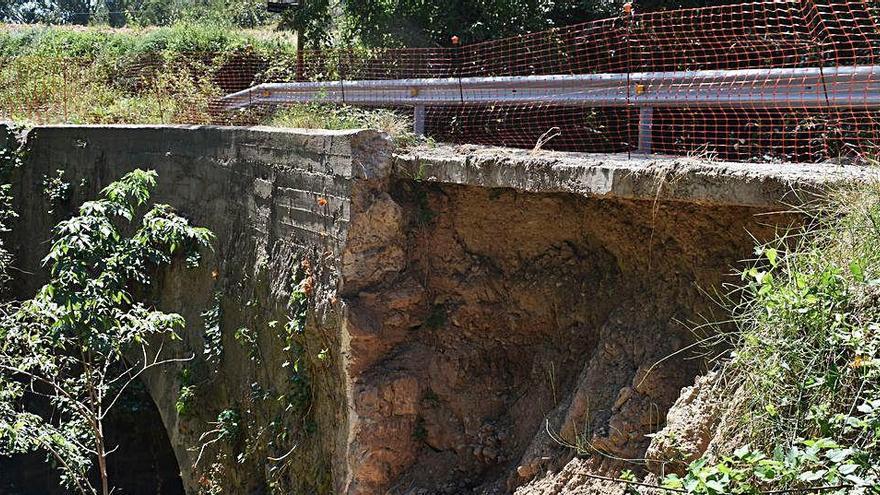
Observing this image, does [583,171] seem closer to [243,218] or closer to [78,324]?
[243,218]

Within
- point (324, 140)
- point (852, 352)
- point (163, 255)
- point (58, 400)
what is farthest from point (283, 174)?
point (852, 352)

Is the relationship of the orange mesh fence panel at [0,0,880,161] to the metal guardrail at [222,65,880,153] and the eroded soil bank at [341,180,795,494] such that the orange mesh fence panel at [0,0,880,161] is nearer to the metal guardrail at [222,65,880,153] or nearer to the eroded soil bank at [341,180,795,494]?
the metal guardrail at [222,65,880,153]

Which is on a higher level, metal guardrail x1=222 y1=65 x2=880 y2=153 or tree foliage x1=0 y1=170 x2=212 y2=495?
metal guardrail x1=222 y1=65 x2=880 y2=153

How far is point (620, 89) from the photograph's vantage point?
6895mm

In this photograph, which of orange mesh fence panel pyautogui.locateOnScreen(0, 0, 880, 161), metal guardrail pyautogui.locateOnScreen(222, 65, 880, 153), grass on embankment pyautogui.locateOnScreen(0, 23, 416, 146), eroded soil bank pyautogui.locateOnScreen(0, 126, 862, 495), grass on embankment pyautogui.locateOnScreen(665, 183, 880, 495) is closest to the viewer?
grass on embankment pyautogui.locateOnScreen(665, 183, 880, 495)

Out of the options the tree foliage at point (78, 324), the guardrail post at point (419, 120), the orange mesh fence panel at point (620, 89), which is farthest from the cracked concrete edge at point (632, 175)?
the tree foliage at point (78, 324)

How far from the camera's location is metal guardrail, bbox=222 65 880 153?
226 inches

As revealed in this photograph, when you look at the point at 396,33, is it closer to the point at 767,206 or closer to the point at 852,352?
the point at 767,206

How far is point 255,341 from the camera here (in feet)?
27.3

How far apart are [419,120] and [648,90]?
2.13m

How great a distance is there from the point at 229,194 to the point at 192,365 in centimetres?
156

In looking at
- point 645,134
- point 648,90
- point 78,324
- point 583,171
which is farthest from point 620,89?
point 78,324

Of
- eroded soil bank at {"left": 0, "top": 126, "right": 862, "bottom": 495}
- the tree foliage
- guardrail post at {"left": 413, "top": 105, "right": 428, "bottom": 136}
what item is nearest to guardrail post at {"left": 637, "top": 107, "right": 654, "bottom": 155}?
eroded soil bank at {"left": 0, "top": 126, "right": 862, "bottom": 495}

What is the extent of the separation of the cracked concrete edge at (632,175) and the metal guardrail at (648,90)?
56cm
